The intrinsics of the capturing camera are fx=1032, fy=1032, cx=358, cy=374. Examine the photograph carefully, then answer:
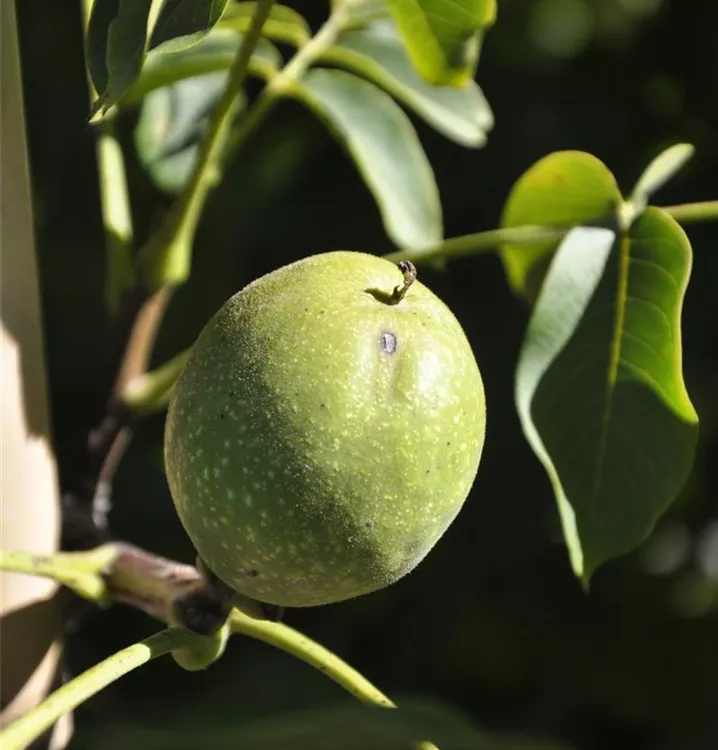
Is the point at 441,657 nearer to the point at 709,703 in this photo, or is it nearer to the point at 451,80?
the point at 709,703

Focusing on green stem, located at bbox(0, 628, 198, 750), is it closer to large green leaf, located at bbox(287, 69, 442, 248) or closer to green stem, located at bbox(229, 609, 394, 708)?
green stem, located at bbox(229, 609, 394, 708)

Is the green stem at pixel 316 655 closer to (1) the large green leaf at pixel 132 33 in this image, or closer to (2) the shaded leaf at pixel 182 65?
(1) the large green leaf at pixel 132 33

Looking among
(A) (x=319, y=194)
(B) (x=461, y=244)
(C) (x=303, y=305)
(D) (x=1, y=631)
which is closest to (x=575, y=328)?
(B) (x=461, y=244)

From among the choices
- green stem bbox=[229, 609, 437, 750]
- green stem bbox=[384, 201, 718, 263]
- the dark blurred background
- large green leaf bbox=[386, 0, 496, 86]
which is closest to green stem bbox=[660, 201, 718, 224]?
green stem bbox=[384, 201, 718, 263]

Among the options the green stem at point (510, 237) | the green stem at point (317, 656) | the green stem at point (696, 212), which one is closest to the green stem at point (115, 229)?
the green stem at point (510, 237)

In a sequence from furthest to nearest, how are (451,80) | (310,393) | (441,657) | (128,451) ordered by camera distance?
(441,657), (128,451), (451,80), (310,393)

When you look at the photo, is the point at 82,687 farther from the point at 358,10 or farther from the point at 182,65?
the point at 358,10
